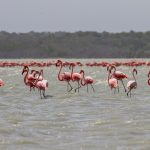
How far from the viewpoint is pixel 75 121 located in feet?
32.4

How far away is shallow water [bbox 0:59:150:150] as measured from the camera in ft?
25.7

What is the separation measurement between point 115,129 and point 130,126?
301 millimetres

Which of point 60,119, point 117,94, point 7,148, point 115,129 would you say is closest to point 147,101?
point 117,94

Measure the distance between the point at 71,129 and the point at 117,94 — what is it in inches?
244

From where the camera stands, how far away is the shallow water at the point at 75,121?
784 cm

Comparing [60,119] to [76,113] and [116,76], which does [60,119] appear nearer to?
[76,113]

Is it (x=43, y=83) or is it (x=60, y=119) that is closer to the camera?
(x=60, y=119)

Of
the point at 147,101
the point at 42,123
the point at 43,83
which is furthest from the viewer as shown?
the point at 43,83

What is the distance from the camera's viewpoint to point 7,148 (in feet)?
24.8

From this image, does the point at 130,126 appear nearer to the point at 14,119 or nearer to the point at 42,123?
the point at 42,123

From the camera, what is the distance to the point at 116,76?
55.7 feet

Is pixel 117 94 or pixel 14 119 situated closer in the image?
pixel 14 119

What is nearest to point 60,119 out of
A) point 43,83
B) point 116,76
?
point 43,83

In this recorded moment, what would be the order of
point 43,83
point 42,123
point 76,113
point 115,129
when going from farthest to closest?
point 43,83
point 76,113
point 42,123
point 115,129
